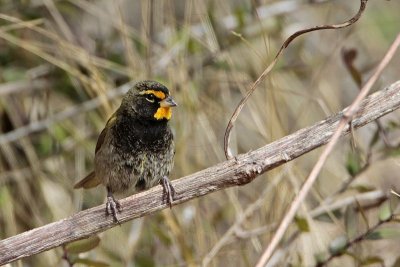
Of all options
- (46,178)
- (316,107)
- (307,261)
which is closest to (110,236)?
(46,178)

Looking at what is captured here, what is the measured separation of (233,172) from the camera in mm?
2711

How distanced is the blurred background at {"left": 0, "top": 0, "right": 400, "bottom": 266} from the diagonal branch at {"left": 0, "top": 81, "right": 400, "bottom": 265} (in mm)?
1071

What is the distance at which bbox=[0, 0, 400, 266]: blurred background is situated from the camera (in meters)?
4.11

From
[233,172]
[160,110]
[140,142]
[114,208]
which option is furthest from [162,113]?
[233,172]

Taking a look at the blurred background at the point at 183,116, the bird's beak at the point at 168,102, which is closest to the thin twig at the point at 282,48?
the bird's beak at the point at 168,102

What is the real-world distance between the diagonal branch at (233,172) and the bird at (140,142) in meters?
0.88

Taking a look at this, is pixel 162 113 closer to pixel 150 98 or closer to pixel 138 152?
pixel 150 98

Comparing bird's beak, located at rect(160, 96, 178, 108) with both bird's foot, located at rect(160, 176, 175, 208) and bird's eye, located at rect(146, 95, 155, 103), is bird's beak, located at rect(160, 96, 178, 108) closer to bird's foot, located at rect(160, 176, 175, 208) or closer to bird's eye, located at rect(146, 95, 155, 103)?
bird's eye, located at rect(146, 95, 155, 103)

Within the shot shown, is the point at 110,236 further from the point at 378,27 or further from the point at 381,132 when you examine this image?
the point at 378,27

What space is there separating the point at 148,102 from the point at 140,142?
0.20m

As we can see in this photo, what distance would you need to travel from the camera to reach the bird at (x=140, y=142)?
3777mm

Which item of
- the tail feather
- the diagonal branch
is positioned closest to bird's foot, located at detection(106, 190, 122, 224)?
the diagonal branch

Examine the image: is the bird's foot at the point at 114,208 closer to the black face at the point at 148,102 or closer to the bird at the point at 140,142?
the bird at the point at 140,142

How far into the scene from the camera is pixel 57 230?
2816 millimetres
